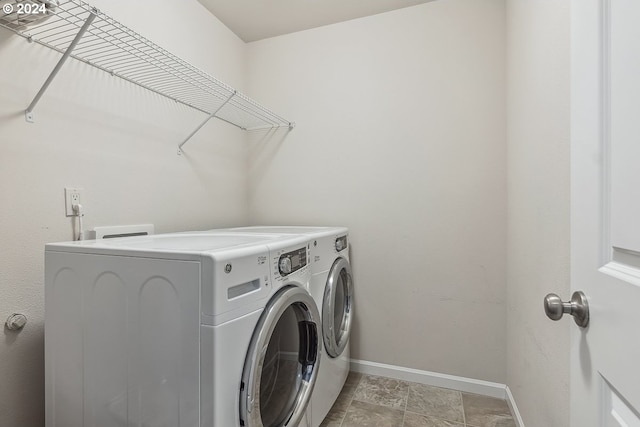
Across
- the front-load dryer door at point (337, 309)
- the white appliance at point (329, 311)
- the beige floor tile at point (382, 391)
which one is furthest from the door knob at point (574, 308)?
the beige floor tile at point (382, 391)

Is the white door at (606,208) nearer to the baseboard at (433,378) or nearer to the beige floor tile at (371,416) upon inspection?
the beige floor tile at (371,416)

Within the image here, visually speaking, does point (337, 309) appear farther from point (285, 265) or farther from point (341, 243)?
point (285, 265)

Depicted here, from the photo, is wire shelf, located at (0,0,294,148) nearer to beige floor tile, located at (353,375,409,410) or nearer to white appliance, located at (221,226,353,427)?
white appliance, located at (221,226,353,427)

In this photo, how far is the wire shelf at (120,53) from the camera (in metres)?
1.00

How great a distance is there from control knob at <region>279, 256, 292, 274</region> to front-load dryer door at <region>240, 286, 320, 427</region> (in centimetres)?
7

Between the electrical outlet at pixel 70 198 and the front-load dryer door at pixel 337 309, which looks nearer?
the electrical outlet at pixel 70 198

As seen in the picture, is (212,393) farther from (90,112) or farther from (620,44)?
(90,112)

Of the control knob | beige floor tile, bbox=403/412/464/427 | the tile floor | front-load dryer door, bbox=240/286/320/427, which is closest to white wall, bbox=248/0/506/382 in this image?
the tile floor

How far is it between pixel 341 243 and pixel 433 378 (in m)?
1.08

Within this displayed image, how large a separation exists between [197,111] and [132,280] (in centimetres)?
136

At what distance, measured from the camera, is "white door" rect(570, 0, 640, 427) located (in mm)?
443

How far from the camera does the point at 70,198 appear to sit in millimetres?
1230

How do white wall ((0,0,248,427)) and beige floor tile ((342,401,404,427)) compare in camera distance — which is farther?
beige floor tile ((342,401,404,427))

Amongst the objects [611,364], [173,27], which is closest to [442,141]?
[611,364]
